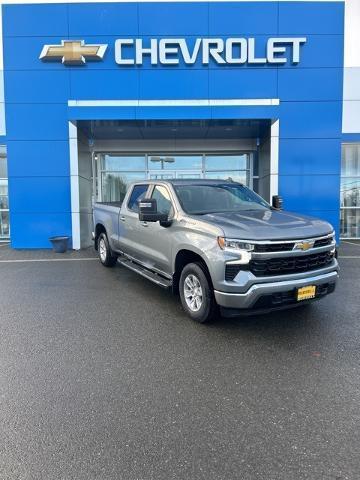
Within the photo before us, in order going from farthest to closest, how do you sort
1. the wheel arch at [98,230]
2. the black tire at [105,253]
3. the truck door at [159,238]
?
1. the wheel arch at [98,230]
2. the black tire at [105,253]
3. the truck door at [159,238]

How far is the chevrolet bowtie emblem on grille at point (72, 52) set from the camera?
1104cm

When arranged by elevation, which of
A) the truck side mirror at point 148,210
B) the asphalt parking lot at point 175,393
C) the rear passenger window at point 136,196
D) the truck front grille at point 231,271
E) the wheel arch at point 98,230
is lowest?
the asphalt parking lot at point 175,393

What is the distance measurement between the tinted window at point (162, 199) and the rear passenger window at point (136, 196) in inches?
16.3

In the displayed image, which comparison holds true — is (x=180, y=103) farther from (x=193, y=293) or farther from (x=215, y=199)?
(x=193, y=293)

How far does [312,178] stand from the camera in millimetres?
11539

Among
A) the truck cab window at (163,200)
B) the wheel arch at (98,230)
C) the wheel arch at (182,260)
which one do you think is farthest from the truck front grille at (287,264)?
the wheel arch at (98,230)

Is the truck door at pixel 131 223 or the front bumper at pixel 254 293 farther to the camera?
the truck door at pixel 131 223

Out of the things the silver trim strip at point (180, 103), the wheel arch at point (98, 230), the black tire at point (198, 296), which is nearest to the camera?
the black tire at point (198, 296)

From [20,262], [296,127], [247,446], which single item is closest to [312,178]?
[296,127]

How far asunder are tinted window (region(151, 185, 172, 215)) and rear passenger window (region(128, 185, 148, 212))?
0.41m

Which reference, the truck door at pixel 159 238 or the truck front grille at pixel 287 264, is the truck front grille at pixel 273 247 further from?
the truck door at pixel 159 238

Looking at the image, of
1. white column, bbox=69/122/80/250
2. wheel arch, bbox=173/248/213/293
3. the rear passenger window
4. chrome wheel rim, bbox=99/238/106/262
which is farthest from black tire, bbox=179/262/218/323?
white column, bbox=69/122/80/250

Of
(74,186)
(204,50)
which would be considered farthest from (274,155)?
(74,186)

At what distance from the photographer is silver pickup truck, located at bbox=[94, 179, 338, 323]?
4.09 metres
